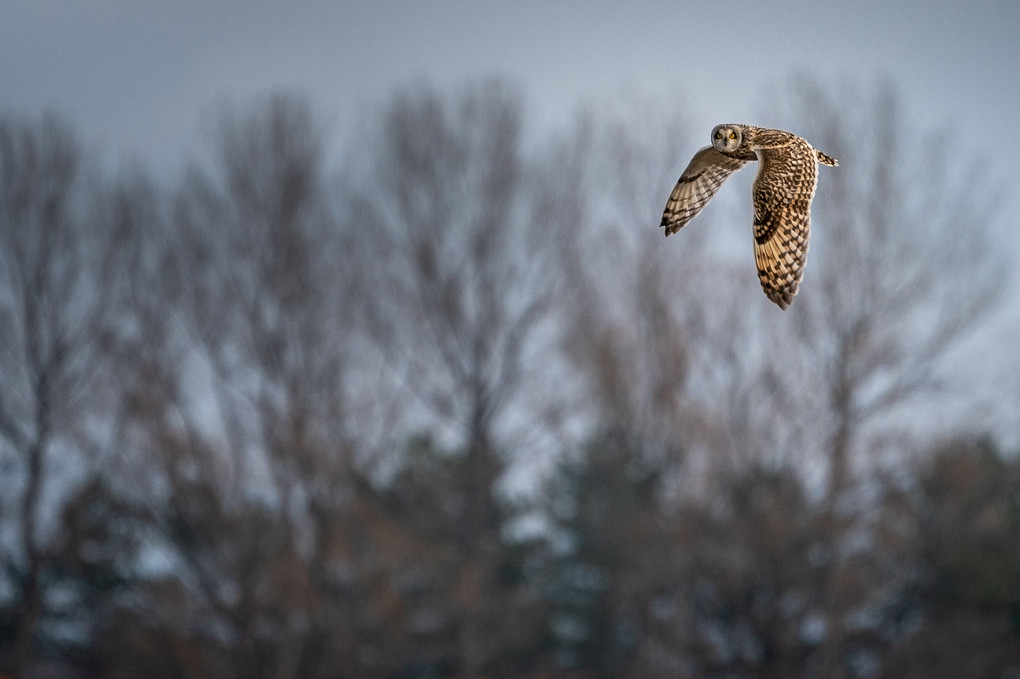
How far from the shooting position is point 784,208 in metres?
5.54

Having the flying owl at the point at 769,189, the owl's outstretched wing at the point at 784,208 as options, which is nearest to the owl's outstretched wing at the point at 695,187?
the flying owl at the point at 769,189

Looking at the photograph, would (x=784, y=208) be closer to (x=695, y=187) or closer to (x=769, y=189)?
(x=769, y=189)

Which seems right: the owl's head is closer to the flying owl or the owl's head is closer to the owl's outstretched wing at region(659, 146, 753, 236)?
the flying owl

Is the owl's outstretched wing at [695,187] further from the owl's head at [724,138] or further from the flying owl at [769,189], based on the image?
the owl's head at [724,138]

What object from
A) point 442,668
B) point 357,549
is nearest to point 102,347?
point 357,549

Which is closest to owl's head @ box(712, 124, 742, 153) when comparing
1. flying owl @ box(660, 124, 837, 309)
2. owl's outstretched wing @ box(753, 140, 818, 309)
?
flying owl @ box(660, 124, 837, 309)

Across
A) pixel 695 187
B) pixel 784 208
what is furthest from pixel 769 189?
pixel 695 187

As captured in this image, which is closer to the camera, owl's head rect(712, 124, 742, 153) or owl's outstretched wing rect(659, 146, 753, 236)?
owl's head rect(712, 124, 742, 153)

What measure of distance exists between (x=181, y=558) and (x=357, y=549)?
2.08 m

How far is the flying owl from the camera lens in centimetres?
538

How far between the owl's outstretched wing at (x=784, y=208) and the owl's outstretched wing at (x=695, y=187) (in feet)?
0.54

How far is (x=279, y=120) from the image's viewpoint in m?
19.0

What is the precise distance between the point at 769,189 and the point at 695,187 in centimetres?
32

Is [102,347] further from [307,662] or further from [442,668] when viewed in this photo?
[442,668]
